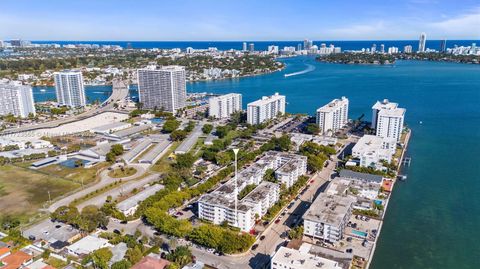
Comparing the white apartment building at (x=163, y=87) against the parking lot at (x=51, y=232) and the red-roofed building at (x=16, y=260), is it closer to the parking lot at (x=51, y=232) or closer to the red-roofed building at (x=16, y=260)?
the parking lot at (x=51, y=232)

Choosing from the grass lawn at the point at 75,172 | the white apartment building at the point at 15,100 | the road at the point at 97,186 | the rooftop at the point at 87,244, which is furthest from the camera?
the white apartment building at the point at 15,100

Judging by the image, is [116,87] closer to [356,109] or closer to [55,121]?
[55,121]

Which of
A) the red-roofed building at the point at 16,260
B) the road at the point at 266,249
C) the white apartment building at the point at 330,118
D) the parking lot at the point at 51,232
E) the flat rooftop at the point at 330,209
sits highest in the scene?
the white apartment building at the point at 330,118

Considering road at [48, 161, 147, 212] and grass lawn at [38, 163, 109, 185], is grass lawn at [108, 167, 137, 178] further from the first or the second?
grass lawn at [38, 163, 109, 185]

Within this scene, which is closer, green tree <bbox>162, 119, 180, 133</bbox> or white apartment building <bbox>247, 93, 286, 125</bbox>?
green tree <bbox>162, 119, 180, 133</bbox>

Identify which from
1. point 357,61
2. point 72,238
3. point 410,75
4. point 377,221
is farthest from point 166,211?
point 357,61

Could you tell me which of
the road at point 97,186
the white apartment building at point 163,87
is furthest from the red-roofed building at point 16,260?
the white apartment building at point 163,87

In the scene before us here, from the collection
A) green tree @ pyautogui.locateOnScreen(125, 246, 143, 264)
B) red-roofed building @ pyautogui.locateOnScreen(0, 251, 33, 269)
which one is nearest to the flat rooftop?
green tree @ pyautogui.locateOnScreen(125, 246, 143, 264)
